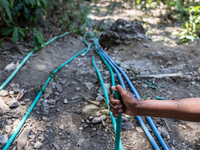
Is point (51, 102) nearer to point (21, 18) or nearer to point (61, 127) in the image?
point (61, 127)

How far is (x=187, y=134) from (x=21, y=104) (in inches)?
68.3

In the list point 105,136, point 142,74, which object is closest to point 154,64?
point 142,74

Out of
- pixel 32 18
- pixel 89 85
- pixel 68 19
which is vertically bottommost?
pixel 89 85

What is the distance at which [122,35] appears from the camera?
3543 mm

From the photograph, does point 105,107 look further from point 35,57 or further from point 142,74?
point 35,57

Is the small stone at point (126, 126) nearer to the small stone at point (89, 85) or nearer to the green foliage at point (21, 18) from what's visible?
the small stone at point (89, 85)

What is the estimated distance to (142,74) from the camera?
2.48m

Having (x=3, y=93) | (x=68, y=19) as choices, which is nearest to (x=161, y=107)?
(x=3, y=93)

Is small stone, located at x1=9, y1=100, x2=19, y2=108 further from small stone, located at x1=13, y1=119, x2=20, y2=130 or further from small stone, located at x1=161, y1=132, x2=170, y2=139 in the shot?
small stone, located at x1=161, y1=132, x2=170, y2=139

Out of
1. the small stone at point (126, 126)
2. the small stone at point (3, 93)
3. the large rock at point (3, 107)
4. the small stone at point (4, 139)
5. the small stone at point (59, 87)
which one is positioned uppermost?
the small stone at point (3, 93)

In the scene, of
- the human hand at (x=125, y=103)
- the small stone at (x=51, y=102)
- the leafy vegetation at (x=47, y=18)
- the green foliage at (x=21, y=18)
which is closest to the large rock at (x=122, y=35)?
the leafy vegetation at (x=47, y=18)

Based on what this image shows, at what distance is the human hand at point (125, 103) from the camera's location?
101 centimetres

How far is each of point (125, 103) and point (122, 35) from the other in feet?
8.87

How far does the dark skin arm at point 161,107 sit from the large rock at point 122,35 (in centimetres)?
255
